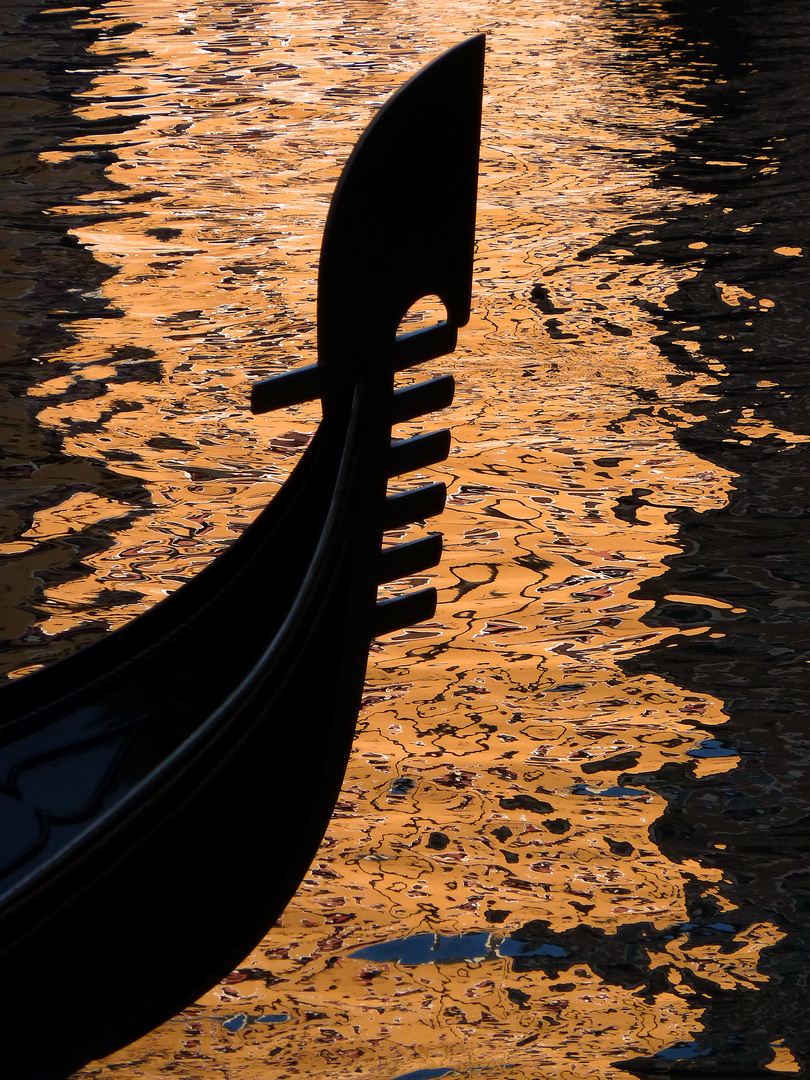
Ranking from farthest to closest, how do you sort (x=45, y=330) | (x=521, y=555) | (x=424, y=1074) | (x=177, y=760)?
1. (x=45, y=330)
2. (x=521, y=555)
3. (x=424, y=1074)
4. (x=177, y=760)

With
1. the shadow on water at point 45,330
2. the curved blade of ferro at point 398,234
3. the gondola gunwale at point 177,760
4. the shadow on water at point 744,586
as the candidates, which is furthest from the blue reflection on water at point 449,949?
the shadow on water at point 45,330

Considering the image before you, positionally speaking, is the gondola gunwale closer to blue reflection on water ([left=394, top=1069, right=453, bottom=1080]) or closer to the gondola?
the gondola

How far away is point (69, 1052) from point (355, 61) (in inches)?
481

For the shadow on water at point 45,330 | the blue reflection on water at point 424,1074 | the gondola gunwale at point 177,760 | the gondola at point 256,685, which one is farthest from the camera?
the shadow on water at point 45,330

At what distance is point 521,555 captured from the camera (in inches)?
147

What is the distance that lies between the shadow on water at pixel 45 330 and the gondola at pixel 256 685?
4.71ft

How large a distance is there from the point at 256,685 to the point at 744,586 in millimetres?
2223

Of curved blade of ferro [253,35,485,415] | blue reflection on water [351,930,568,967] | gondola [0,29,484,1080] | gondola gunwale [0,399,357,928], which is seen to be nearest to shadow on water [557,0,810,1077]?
blue reflection on water [351,930,568,967]

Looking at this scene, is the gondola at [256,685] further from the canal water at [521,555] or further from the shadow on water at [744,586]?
the shadow on water at [744,586]

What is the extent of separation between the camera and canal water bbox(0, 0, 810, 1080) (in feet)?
Answer: 7.04

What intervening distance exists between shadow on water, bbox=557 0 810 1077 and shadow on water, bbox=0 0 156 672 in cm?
152

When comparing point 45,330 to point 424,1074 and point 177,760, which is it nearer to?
point 424,1074

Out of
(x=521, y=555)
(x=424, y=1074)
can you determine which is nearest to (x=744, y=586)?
(x=521, y=555)

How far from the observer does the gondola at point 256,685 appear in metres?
1.53
